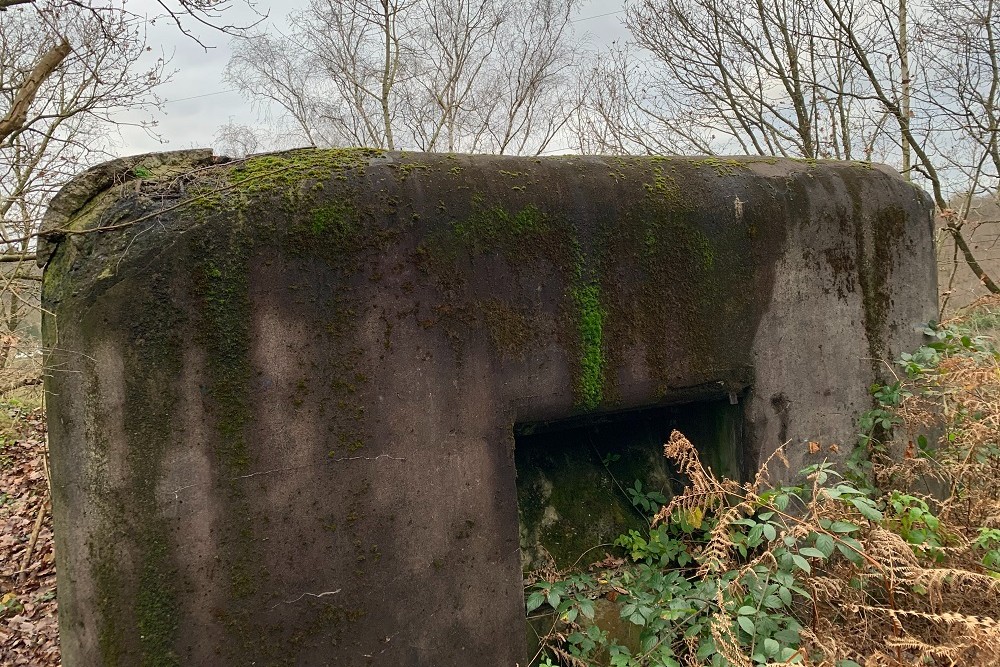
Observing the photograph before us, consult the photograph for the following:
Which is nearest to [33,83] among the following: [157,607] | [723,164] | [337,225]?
[337,225]

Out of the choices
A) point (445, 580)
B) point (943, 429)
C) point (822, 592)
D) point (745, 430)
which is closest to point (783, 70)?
point (943, 429)

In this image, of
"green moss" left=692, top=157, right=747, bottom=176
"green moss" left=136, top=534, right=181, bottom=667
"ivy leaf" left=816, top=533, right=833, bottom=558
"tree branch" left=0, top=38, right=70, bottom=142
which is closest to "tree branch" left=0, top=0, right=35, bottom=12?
"tree branch" left=0, top=38, right=70, bottom=142

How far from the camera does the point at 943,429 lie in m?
3.49

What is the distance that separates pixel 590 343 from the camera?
9.07 feet

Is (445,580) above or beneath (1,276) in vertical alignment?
beneath

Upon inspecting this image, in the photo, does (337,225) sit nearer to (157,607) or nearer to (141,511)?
(141,511)

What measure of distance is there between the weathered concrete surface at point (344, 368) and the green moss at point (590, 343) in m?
0.01

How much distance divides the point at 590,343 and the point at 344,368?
1074mm

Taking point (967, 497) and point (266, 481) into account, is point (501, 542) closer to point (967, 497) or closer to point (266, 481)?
point (266, 481)

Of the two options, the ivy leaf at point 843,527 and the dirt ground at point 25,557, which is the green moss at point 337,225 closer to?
the ivy leaf at point 843,527

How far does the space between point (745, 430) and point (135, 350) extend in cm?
275

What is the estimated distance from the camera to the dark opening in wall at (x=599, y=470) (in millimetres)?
3223

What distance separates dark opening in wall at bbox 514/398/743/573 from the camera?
10.6 ft

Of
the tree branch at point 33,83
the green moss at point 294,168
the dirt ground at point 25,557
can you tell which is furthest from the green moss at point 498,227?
the tree branch at point 33,83
